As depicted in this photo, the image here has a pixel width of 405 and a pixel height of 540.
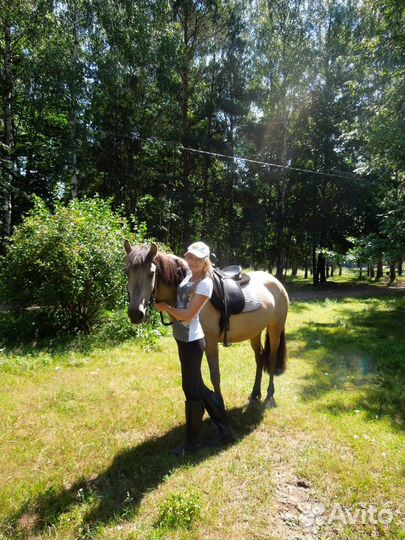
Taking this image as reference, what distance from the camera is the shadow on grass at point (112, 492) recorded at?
9.10 feet

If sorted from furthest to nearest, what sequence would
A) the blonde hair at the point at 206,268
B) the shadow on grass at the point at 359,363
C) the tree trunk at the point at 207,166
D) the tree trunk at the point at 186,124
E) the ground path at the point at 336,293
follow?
1. the tree trunk at the point at 207,166
2. the ground path at the point at 336,293
3. the tree trunk at the point at 186,124
4. the shadow on grass at the point at 359,363
5. the blonde hair at the point at 206,268

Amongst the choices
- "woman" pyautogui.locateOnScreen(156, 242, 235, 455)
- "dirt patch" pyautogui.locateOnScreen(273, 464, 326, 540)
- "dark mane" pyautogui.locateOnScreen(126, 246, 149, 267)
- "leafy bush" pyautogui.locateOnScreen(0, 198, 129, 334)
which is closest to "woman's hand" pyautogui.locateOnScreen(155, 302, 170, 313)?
"woman" pyautogui.locateOnScreen(156, 242, 235, 455)

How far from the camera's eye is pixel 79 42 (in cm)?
1636

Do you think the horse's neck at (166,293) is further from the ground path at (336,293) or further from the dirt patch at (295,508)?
the ground path at (336,293)

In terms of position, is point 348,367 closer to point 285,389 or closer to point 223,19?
point 285,389

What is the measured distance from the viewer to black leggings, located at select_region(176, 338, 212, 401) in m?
3.47

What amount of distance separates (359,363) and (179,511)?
5.55 metres

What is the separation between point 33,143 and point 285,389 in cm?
2053

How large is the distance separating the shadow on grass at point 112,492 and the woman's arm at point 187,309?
63.1 inches

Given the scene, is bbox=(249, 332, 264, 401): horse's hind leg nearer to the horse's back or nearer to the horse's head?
the horse's back

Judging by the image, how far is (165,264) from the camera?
3436mm

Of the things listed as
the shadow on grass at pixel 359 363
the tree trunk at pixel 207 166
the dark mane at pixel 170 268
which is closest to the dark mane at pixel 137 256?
the dark mane at pixel 170 268

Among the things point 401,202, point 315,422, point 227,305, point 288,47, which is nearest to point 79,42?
point 288,47

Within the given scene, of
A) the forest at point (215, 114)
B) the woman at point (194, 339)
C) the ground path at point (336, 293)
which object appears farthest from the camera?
the ground path at point (336, 293)
